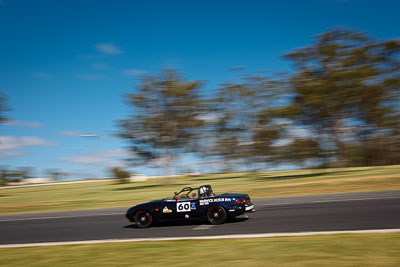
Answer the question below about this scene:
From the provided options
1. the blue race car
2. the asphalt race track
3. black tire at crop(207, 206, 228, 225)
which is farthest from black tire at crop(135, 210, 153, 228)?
Answer: black tire at crop(207, 206, 228, 225)

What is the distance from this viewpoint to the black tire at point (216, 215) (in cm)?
1096

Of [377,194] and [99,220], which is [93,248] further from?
[377,194]

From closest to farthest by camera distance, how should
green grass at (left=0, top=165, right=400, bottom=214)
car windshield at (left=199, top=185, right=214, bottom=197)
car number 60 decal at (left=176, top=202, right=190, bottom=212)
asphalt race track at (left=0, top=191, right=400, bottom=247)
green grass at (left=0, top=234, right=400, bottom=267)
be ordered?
1. green grass at (left=0, top=234, right=400, bottom=267)
2. asphalt race track at (left=0, top=191, right=400, bottom=247)
3. car number 60 decal at (left=176, top=202, right=190, bottom=212)
4. car windshield at (left=199, top=185, right=214, bottom=197)
5. green grass at (left=0, top=165, right=400, bottom=214)

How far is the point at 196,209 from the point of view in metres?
11.2

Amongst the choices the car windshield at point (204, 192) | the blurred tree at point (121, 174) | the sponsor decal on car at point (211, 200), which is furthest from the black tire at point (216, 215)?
the blurred tree at point (121, 174)

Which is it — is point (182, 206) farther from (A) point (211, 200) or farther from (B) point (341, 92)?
(B) point (341, 92)

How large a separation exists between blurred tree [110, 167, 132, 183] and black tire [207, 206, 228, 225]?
4482cm

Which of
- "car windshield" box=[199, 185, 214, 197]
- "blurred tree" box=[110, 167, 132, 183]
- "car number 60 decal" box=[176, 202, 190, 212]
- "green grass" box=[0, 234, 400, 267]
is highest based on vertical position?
"blurred tree" box=[110, 167, 132, 183]

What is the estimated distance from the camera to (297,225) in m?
9.80

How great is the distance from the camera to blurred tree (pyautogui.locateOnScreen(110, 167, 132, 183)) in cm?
5488

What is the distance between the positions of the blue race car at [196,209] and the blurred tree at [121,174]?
4374 cm

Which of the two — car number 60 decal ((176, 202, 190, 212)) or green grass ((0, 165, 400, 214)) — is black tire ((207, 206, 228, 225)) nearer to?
car number 60 decal ((176, 202, 190, 212))

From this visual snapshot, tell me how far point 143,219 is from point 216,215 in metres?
2.33

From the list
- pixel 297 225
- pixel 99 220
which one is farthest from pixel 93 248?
pixel 99 220
